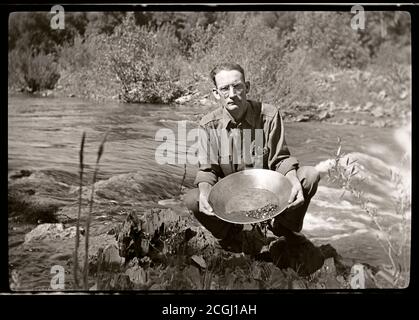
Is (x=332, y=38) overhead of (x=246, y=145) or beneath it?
overhead

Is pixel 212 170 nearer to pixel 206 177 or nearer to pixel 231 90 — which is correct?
pixel 206 177

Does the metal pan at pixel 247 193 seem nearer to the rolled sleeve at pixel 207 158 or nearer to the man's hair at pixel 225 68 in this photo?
the rolled sleeve at pixel 207 158

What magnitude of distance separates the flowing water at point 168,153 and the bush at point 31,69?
0.22ft

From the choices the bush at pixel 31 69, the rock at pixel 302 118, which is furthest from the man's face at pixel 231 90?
the bush at pixel 31 69

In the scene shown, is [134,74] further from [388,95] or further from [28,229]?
[388,95]

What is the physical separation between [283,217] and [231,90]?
22.8 inches

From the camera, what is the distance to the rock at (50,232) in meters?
2.57

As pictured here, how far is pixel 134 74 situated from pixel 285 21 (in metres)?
0.69

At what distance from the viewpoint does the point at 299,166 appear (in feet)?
8.44

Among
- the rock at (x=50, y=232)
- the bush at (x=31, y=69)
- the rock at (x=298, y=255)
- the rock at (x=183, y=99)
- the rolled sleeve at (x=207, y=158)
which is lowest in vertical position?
the rock at (x=298, y=255)

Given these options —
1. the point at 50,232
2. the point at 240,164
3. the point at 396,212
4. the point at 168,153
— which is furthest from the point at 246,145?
the point at 50,232

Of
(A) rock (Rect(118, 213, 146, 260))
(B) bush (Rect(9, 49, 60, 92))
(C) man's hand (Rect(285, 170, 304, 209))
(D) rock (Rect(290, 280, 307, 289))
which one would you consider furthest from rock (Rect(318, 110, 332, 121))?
(B) bush (Rect(9, 49, 60, 92))

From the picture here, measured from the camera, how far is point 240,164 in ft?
8.39
